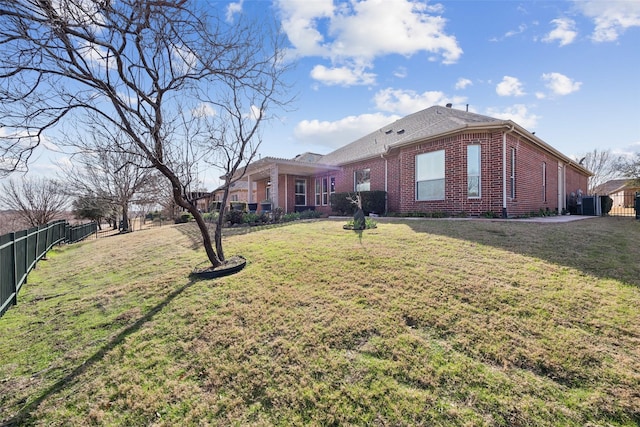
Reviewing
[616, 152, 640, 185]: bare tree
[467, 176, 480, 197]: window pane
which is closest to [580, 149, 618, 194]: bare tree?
[616, 152, 640, 185]: bare tree

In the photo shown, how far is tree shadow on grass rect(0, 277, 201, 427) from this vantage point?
2.48 metres

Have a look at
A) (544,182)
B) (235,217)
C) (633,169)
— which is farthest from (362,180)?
(633,169)

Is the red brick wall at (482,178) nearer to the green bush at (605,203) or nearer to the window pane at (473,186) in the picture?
the window pane at (473,186)

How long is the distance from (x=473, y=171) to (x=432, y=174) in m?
1.49

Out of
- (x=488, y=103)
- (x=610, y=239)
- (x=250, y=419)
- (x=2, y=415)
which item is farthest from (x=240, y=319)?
(x=488, y=103)

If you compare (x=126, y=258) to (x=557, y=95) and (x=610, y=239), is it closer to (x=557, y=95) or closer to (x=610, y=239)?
(x=610, y=239)

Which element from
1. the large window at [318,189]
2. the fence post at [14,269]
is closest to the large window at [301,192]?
the large window at [318,189]

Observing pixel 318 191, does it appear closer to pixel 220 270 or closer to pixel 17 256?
pixel 220 270

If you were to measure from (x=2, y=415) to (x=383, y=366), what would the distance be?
139 inches

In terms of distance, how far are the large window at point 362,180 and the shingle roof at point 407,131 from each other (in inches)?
31.1

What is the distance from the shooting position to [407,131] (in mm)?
13578

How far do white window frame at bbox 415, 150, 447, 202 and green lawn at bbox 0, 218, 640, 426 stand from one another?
553 centimetres

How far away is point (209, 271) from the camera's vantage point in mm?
5223

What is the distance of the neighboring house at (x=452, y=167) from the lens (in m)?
9.73
